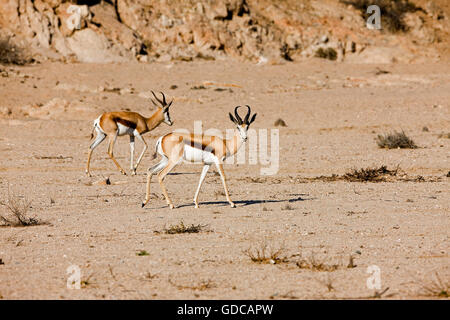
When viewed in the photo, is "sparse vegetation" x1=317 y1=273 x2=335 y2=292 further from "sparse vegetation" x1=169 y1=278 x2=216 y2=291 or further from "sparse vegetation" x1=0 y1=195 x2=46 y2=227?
"sparse vegetation" x1=0 y1=195 x2=46 y2=227

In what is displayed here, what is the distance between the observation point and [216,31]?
1363 inches

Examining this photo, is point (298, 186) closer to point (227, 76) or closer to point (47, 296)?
point (47, 296)

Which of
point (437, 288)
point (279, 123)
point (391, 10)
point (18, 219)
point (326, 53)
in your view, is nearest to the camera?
point (437, 288)

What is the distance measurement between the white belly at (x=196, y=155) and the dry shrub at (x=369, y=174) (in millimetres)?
3977

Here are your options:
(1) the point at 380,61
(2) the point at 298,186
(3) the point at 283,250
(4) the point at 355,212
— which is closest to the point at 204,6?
(1) the point at 380,61

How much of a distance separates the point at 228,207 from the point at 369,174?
13.0ft

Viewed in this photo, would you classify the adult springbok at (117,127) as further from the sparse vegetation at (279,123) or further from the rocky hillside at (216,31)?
the rocky hillside at (216,31)

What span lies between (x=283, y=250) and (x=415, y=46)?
107 ft

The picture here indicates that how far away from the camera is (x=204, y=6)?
35656 millimetres

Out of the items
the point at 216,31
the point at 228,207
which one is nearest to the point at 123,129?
the point at 228,207

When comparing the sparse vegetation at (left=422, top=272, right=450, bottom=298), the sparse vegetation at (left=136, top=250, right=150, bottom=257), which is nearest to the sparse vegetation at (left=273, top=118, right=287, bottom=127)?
the sparse vegetation at (left=136, top=250, right=150, bottom=257)

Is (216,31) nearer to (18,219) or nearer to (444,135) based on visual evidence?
(444,135)

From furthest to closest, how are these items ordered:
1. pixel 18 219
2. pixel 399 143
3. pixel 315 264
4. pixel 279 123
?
1. pixel 279 123
2. pixel 399 143
3. pixel 18 219
4. pixel 315 264

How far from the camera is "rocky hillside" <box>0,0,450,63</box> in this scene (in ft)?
100.0
